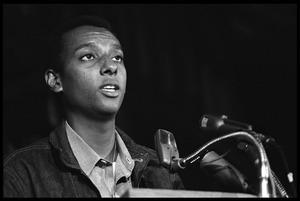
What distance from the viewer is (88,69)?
7.70ft

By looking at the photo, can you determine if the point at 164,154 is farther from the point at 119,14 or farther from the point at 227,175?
the point at 119,14

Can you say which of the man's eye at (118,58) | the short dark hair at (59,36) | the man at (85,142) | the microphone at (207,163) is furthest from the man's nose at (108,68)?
the microphone at (207,163)

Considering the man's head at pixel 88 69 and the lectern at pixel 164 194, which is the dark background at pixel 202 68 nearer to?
the man's head at pixel 88 69

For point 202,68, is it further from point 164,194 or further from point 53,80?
point 164,194

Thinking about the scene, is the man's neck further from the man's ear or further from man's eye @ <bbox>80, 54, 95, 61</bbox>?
man's eye @ <bbox>80, 54, 95, 61</bbox>

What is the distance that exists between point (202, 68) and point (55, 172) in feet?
3.19

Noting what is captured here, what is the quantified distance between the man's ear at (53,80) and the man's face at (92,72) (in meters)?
0.03

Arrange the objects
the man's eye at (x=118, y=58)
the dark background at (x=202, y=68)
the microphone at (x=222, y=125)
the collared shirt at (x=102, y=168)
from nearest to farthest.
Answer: the microphone at (x=222, y=125) < the collared shirt at (x=102, y=168) < the man's eye at (x=118, y=58) < the dark background at (x=202, y=68)

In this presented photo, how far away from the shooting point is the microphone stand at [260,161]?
5.35ft

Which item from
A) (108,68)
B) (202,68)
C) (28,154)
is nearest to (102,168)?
(28,154)

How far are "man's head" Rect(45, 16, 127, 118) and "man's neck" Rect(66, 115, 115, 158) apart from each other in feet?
0.12

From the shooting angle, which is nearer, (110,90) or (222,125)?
(222,125)

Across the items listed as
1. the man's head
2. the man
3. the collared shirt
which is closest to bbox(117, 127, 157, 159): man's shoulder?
the man

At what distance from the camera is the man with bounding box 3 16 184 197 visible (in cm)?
219
